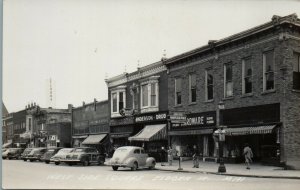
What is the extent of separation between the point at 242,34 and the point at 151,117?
12.2 m

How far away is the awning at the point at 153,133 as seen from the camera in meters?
35.1

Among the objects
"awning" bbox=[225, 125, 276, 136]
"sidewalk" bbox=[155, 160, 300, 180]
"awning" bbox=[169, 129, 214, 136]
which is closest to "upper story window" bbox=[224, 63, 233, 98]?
"awning" bbox=[225, 125, 276, 136]

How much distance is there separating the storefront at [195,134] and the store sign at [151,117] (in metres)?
1.25

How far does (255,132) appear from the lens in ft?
85.7

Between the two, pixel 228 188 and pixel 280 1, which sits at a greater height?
pixel 280 1

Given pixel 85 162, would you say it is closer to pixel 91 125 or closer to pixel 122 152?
pixel 122 152

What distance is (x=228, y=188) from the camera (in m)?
17.4

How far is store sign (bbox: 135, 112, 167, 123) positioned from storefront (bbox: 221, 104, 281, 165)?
734cm

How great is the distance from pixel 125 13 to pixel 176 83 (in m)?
17.0

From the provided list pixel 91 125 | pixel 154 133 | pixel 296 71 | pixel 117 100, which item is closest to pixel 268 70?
pixel 296 71

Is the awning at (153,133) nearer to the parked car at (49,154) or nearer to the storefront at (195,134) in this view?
the storefront at (195,134)

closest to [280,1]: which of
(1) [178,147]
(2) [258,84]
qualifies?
(2) [258,84]

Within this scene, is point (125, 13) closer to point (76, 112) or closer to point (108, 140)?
point (108, 140)

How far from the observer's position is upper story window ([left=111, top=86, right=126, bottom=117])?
4213cm
